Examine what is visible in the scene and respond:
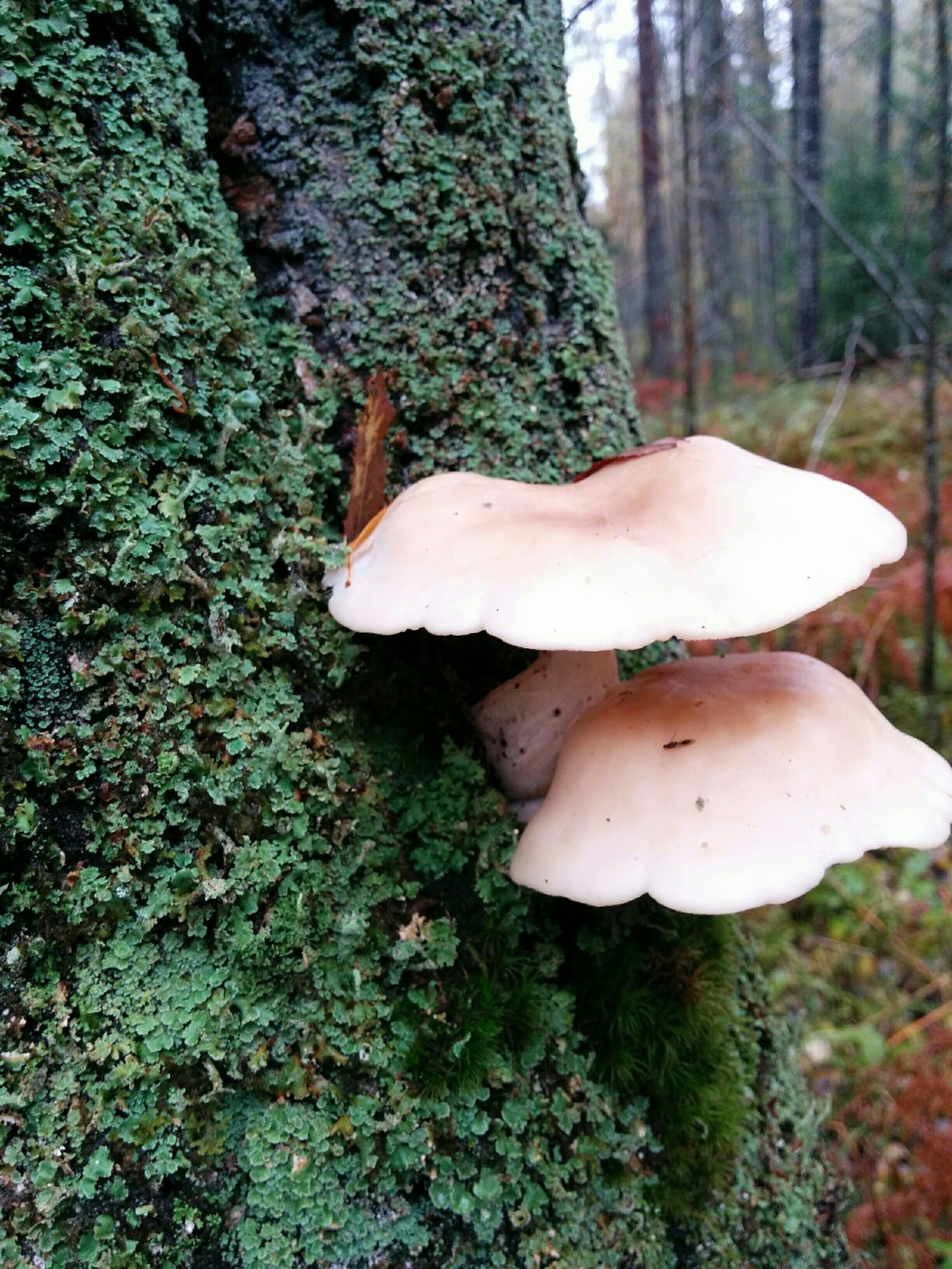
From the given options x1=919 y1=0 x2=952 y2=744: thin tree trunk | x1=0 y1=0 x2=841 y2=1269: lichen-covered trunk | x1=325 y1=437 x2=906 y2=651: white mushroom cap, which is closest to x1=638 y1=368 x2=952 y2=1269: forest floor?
x1=919 y1=0 x2=952 y2=744: thin tree trunk

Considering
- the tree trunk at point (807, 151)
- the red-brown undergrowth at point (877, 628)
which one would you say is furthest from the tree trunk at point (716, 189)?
the red-brown undergrowth at point (877, 628)

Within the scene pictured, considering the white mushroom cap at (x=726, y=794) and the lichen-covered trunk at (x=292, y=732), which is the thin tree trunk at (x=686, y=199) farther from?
the white mushroom cap at (x=726, y=794)

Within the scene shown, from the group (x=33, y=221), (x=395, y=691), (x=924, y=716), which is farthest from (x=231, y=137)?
(x=924, y=716)

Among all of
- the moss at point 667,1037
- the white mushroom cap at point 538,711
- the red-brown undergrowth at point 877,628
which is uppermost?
the white mushroom cap at point 538,711

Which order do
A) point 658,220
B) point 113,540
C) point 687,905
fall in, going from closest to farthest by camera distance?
point 687,905 → point 113,540 → point 658,220

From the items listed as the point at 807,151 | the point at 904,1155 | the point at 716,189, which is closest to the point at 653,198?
the point at 807,151

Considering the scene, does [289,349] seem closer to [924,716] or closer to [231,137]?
[231,137]

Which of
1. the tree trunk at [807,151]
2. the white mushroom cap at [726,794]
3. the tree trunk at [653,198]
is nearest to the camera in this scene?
the white mushroom cap at [726,794]
